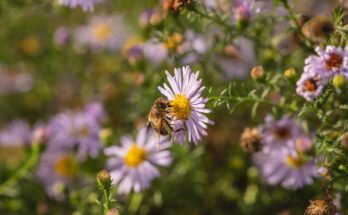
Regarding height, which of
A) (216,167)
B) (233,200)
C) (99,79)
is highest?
(99,79)

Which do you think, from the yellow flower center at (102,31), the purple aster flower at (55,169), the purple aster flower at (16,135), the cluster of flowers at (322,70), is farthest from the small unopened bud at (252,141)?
the yellow flower center at (102,31)

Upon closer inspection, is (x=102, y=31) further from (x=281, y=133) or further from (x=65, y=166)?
(x=281, y=133)

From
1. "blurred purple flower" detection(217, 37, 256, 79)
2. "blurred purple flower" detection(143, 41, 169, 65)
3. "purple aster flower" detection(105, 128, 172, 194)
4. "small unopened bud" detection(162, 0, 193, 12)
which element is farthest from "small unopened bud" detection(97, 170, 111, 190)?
"blurred purple flower" detection(217, 37, 256, 79)

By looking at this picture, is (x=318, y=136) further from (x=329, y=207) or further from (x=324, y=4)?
(x=324, y=4)

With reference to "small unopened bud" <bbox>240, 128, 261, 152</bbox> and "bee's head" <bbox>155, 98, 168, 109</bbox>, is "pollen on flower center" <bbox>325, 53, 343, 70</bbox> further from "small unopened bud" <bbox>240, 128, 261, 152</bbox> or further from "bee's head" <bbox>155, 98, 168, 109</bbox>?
"small unopened bud" <bbox>240, 128, 261, 152</bbox>

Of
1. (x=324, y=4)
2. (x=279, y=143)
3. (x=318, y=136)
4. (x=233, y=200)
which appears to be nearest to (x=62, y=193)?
(x=233, y=200)
